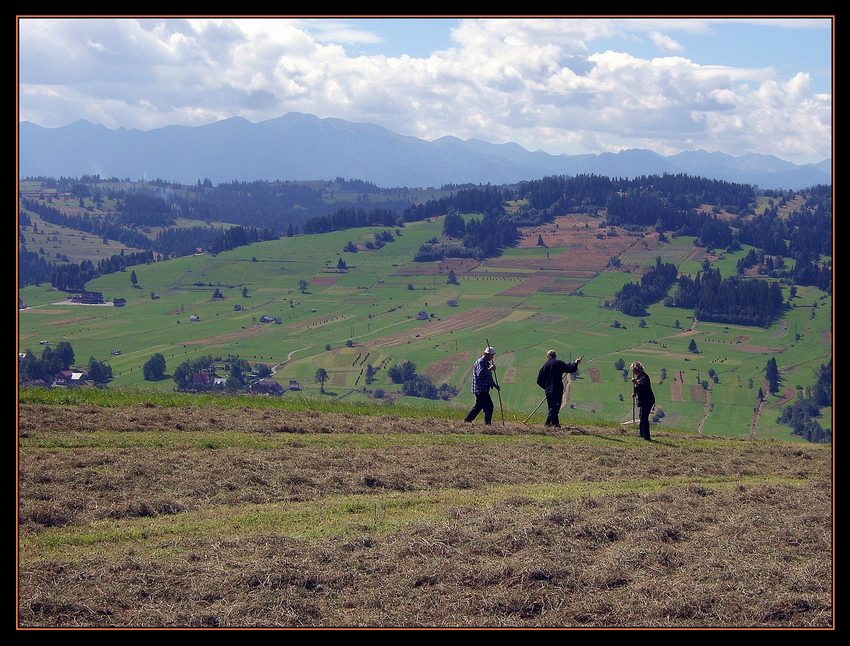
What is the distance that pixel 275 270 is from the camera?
19288cm

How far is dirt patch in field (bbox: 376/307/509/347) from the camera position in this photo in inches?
5418

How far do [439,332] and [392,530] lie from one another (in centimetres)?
12698

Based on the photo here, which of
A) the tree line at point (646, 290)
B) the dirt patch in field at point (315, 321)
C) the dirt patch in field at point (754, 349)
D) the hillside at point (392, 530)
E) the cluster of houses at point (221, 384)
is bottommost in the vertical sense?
the cluster of houses at point (221, 384)

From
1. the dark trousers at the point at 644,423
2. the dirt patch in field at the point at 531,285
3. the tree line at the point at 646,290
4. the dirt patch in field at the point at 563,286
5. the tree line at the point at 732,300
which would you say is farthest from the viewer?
the dirt patch in field at the point at 531,285

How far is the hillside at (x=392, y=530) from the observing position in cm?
1070

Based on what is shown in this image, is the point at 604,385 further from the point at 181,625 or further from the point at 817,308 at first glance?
the point at 181,625

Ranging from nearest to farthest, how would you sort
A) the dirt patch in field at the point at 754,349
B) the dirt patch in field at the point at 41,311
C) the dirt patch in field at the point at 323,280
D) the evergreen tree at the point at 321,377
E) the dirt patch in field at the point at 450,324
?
the evergreen tree at the point at 321,377 < the dirt patch in field at the point at 754,349 < the dirt patch in field at the point at 450,324 < the dirt patch in field at the point at 41,311 < the dirt patch in field at the point at 323,280

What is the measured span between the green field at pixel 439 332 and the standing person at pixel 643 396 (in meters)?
67.5

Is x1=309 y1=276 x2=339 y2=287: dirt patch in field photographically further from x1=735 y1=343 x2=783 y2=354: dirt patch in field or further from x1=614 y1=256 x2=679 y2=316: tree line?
x1=735 y1=343 x2=783 y2=354: dirt patch in field

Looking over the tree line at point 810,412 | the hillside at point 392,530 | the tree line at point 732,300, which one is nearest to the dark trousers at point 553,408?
the hillside at point 392,530

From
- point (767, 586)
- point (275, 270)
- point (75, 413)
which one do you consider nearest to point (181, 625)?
point (767, 586)

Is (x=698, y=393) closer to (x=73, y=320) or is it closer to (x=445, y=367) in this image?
(x=445, y=367)

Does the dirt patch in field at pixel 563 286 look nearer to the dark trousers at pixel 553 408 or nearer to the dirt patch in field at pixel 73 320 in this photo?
the dirt patch in field at pixel 73 320

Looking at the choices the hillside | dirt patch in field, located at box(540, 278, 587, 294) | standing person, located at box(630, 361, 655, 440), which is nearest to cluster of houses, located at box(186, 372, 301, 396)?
dirt patch in field, located at box(540, 278, 587, 294)
